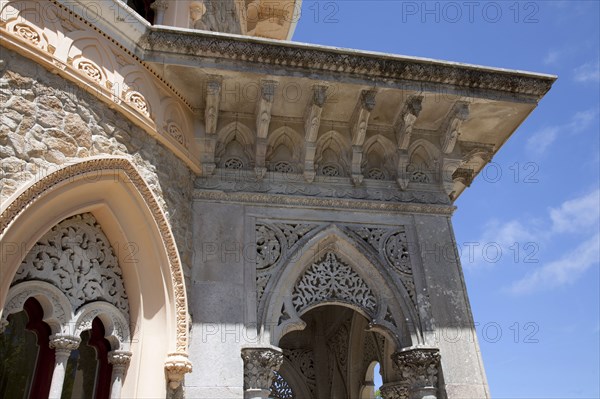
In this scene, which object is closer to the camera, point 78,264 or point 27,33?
point 27,33

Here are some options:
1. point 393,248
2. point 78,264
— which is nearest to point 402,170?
point 393,248

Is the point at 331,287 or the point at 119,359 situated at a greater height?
the point at 331,287

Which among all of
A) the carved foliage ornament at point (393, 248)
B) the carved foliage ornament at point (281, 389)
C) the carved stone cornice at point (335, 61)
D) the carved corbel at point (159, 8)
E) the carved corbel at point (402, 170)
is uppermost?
the carved corbel at point (159, 8)

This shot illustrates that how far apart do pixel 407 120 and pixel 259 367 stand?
110 inches

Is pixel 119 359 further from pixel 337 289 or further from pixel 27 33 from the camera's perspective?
pixel 27 33

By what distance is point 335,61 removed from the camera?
540 centimetres

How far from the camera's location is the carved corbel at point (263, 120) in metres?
5.41

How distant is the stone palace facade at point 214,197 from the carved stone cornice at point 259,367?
0.02 metres

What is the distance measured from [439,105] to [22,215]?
3.99 meters

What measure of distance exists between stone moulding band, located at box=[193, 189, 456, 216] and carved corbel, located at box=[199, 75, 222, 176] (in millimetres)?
268

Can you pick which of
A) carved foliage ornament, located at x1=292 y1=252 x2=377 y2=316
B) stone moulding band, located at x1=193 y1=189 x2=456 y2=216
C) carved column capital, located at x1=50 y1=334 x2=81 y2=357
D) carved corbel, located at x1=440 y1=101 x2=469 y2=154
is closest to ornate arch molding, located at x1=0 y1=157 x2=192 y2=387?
carved column capital, located at x1=50 y1=334 x2=81 y2=357

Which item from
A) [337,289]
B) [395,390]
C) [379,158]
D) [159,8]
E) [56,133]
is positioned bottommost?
[395,390]

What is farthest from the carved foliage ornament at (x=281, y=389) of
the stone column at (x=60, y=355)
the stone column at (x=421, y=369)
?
the stone column at (x=60, y=355)

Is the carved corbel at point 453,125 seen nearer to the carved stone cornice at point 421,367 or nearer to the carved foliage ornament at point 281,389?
the carved stone cornice at point 421,367
